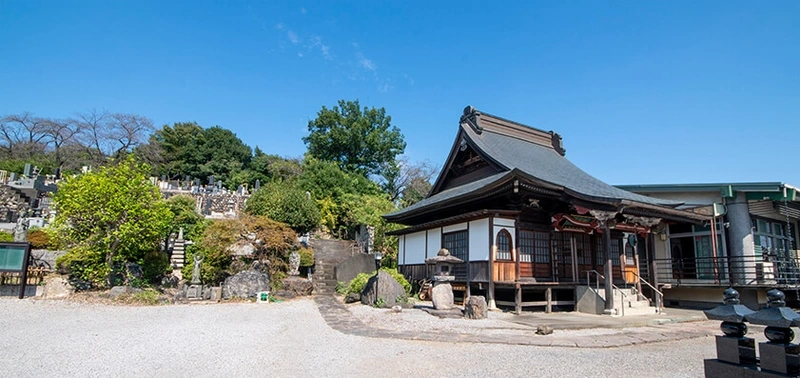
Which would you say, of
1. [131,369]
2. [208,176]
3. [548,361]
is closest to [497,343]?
[548,361]

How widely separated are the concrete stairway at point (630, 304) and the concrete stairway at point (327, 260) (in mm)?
10236

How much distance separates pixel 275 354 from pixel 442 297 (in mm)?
6048

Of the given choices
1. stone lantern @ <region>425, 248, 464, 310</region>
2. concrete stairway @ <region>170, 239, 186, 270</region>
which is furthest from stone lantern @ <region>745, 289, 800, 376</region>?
concrete stairway @ <region>170, 239, 186, 270</region>

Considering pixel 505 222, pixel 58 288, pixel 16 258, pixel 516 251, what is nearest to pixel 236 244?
pixel 58 288

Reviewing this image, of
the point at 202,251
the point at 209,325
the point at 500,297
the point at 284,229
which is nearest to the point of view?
the point at 209,325

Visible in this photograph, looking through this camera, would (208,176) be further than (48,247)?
Yes

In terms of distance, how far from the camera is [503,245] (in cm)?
1237

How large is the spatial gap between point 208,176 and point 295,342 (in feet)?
127

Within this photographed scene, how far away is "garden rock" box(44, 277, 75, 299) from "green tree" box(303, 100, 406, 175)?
22959 millimetres

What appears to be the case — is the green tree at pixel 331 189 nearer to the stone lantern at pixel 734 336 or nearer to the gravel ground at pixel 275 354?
the gravel ground at pixel 275 354

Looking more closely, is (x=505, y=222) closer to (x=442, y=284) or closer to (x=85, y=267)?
(x=442, y=284)

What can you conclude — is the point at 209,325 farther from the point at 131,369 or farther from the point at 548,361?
the point at 548,361

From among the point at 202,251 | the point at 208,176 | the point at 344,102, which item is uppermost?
the point at 344,102

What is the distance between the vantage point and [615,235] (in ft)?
44.8
